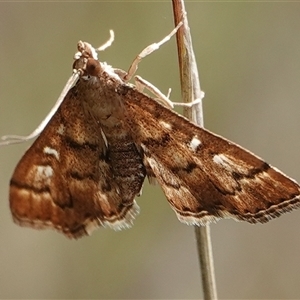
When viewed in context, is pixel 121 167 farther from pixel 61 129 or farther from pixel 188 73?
pixel 188 73

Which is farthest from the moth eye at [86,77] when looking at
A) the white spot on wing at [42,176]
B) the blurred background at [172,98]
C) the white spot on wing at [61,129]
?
the blurred background at [172,98]

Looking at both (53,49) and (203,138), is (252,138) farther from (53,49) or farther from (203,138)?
(203,138)

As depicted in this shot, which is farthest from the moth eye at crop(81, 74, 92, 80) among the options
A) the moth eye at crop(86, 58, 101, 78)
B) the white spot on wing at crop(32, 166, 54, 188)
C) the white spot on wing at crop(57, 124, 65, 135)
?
the white spot on wing at crop(32, 166, 54, 188)

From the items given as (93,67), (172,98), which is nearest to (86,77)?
(93,67)

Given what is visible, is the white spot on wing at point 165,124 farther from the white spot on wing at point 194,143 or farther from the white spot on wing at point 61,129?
the white spot on wing at point 61,129

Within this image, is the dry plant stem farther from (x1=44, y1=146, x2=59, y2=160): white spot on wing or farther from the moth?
(x1=44, y1=146, x2=59, y2=160): white spot on wing

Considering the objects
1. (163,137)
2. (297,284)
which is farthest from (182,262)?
(163,137)

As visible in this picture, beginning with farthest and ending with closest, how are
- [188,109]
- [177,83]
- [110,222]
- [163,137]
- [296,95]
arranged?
[296,95], [177,83], [110,222], [163,137], [188,109]
